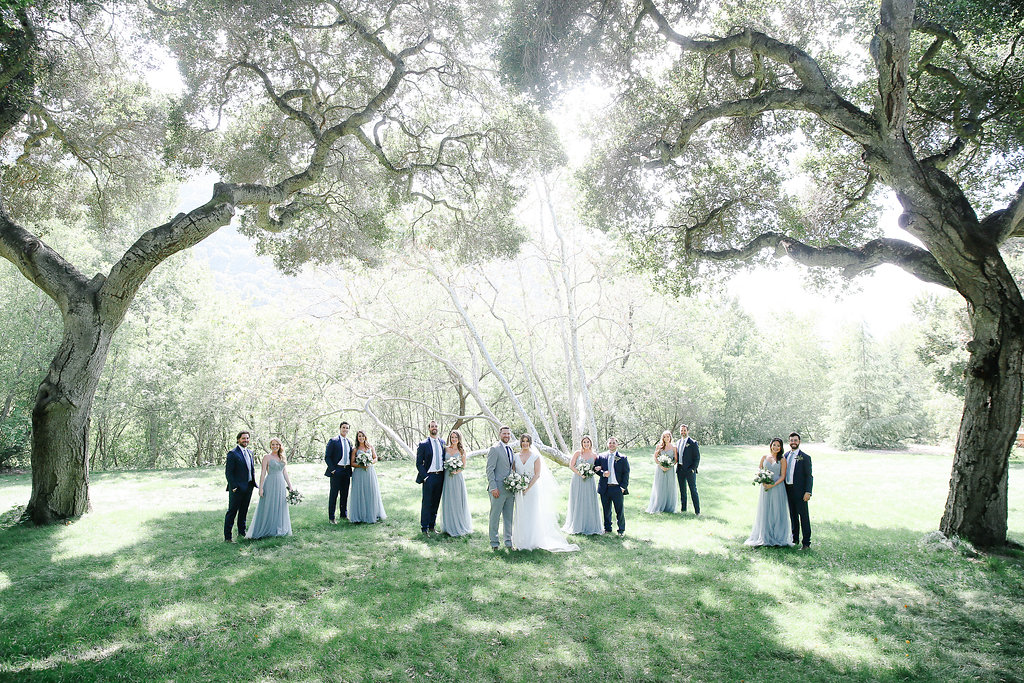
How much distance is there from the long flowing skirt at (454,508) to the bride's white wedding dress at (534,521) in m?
1.04

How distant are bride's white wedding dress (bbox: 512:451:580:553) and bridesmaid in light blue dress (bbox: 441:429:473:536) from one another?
104 cm

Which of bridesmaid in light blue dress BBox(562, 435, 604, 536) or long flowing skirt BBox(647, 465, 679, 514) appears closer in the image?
bridesmaid in light blue dress BBox(562, 435, 604, 536)

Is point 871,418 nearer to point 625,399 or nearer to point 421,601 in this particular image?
point 625,399

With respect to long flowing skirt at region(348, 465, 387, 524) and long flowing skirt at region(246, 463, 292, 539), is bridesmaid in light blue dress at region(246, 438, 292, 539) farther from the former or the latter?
long flowing skirt at region(348, 465, 387, 524)

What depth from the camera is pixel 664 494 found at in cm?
1159

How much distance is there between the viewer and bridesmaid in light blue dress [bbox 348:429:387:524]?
33.5ft

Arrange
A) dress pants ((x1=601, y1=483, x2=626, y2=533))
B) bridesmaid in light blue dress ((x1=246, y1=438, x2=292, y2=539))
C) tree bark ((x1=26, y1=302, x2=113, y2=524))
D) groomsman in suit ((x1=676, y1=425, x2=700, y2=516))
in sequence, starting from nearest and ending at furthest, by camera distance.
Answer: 1. bridesmaid in light blue dress ((x1=246, y1=438, x2=292, y2=539))
2. tree bark ((x1=26, y1=302, x2=113, y2=524))
3. dress pants ((x1=601, y1=483, x2=626, y2=533))
4. groomsman in suit ((x1=676, y1=425, x2=700, y2=516))

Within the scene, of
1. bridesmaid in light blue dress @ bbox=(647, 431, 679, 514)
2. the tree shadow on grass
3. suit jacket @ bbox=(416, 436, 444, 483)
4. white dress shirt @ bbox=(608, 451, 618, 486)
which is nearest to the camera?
the tree shadow on grass

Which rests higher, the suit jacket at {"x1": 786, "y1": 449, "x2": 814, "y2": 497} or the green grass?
the suit jacket at {"x1": 786, "y1": 449, "x2": 814, "y2": 497}

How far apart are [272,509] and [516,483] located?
12.5 ft

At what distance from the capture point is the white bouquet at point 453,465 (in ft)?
30.1

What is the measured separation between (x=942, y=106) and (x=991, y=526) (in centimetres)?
675

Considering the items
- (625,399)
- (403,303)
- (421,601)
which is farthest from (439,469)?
(625,399)

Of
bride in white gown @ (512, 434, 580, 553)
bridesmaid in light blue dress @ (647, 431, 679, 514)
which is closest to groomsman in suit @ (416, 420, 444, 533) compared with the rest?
bride in white gown @ (512, 434, 580, 553)
